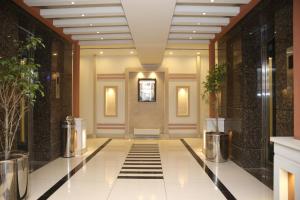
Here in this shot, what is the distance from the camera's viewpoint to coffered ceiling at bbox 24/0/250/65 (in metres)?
5.46

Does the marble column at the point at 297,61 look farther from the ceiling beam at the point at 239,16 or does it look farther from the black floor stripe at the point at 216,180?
the ceiling beam at the point at 239,16

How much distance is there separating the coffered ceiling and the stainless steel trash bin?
270 centimetres

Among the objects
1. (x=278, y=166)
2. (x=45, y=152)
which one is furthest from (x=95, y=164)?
(x=278, y=166)

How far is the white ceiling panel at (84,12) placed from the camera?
5.96 m

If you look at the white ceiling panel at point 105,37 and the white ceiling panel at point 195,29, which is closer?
the white ceiling panel at point 195,29

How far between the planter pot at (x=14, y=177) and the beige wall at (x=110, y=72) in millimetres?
8510

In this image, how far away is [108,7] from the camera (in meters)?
5.96

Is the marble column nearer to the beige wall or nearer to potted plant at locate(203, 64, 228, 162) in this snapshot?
potted plant at locate(203, 64, 228, 162)

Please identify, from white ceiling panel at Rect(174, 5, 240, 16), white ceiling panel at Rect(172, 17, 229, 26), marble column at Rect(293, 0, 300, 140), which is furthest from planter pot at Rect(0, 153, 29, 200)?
white ceiling panel at Rect(172, 17, 229, 26)

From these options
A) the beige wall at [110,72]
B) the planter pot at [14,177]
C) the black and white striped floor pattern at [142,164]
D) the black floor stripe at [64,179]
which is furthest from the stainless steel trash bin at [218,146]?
the beige wall at [110,72]

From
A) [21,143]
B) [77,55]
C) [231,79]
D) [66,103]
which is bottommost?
[21,143]

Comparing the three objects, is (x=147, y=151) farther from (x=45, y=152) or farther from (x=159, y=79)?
(x=159, y=79)

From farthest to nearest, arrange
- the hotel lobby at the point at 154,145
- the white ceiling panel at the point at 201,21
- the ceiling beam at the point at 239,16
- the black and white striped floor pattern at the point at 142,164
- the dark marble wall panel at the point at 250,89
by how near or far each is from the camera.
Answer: the white ceiling panel at the point at 201,21
the black and white striped floor pattern at the point at 142,164
the dark marble wall panel at the point at 250,89
the ceiling beam at the point at 239,16
the hotel lobby at the point at 154,145

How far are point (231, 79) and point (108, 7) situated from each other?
3.54 meters
